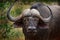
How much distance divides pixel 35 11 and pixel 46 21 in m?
0.39

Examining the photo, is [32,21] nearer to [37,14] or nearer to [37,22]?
[37,22]

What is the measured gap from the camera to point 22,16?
31.0 feet

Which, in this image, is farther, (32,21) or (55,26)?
(55,26)

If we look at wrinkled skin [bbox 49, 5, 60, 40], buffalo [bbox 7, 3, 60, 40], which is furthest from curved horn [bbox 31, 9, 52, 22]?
wrinkled skin [bbox 49, 5, 60, 40]

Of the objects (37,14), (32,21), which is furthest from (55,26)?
(32,21)

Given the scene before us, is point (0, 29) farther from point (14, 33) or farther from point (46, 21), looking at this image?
point (46, 21)

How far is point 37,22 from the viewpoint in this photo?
928 cm

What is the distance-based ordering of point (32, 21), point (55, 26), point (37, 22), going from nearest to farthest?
point (32, 21), point (37, 22), point (55, 26)

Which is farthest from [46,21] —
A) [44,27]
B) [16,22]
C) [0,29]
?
[0,29]

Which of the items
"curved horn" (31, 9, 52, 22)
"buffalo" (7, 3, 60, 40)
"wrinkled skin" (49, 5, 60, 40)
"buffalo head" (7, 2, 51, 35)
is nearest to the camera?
"buffalo head" (7, 2, 51, 35)

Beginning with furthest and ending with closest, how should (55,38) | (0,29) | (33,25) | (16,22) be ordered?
(0,29) → (55,38) → (16,22) → (33,25)

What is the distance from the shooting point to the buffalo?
9109mm

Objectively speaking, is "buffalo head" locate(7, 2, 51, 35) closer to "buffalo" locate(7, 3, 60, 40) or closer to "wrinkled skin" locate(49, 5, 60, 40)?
"buffalo" locate(7, 3, 60, 40)

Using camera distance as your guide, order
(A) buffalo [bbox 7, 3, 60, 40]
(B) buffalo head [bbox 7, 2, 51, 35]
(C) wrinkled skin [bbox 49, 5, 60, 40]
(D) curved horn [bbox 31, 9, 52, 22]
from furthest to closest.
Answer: (C) wrinkled skin [bbox 49, 5, 60, 40] < (D) curved horn [bbox 31, 9, 52, 22] < (A) buffalo [bbox 7, 3, 60, 40] < (B) buffalo head [bbox 7, 2, 51, 35]
